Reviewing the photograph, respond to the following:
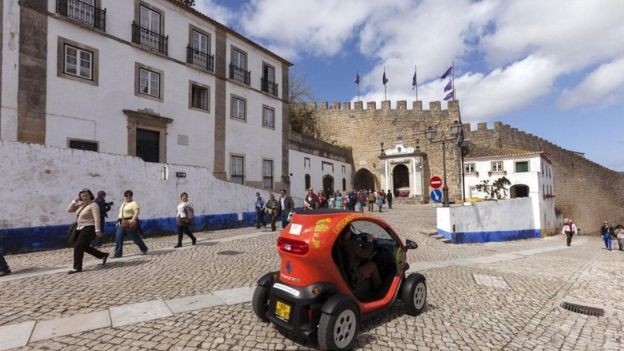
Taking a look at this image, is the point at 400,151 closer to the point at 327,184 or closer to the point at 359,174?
the point at 359,174

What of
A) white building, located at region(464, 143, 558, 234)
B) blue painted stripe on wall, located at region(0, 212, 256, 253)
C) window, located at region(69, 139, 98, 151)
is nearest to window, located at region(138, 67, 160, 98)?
window, located at region(69, 139, 98, 151)

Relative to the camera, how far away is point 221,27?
1838cm

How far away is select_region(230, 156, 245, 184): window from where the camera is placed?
18.9 m

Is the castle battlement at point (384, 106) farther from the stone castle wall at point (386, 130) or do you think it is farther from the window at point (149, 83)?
the window at point (149, 83)

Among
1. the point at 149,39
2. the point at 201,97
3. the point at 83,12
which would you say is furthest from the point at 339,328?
the point at 201,97

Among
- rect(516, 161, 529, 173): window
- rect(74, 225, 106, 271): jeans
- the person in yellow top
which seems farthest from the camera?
rect(516, 161, 529, 173): window

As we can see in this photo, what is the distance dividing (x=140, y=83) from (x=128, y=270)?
35.1ft

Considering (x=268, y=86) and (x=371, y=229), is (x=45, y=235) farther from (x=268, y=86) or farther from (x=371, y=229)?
(x=268, y=86)

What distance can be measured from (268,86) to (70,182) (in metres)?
13.6

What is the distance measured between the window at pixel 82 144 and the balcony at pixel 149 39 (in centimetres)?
469

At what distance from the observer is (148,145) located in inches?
603

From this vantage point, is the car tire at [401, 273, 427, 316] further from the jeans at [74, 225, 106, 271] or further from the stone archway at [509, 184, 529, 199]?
the stone archway at [509, 184, 529, 199]

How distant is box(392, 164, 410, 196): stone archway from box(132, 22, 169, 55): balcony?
25361 mm

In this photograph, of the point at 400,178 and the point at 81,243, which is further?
the point at 400,178
